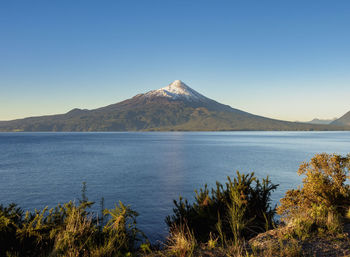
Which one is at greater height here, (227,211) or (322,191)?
(322,191)

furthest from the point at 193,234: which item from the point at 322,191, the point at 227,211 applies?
the point at 322,191

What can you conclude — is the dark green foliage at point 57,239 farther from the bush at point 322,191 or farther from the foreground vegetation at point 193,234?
the bush at point 322,191

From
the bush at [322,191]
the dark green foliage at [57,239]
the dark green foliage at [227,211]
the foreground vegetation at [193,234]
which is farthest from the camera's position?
the bush at [322,191]

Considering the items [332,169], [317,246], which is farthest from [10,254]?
[332,169]

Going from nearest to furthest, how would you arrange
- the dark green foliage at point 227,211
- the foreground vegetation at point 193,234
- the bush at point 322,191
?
1. the foreground vegetation at point 193,234
2. the dark green foliage at point 227,211
3. the bush at point 322,191

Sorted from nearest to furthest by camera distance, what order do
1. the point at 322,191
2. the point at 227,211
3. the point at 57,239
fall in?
the point at 57,239, the point at 227,211, the point at 322,191

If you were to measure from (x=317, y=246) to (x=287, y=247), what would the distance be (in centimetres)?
119

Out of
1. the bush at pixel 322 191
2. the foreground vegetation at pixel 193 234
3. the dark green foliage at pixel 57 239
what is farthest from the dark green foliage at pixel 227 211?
the dark green foliage at pixel 57 239

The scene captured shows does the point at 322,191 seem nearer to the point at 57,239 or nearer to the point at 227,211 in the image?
the point at 227,211

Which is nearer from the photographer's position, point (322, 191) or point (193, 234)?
point (193, 234)

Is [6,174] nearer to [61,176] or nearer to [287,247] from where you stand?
Answer: [61,176]

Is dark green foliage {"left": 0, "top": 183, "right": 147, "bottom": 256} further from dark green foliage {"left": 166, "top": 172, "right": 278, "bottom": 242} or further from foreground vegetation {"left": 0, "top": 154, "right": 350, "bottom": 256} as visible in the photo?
dark green foliage {"left": 166, "top": 172, "right": 278, "bottom": 242}

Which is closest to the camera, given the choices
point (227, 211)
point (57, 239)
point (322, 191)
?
point (57, 239)

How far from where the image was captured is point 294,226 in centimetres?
891
